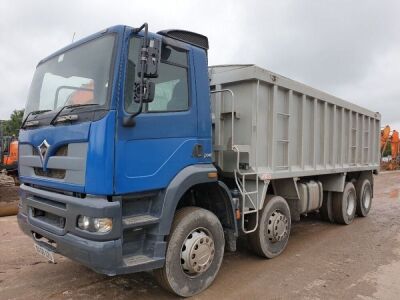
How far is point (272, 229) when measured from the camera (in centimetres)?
523

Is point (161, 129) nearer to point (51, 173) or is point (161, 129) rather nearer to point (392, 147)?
point (51, 173)

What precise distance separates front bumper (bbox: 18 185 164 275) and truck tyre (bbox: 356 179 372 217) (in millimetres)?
6413

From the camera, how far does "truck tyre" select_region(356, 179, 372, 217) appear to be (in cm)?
851

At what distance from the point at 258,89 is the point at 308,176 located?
2.36m

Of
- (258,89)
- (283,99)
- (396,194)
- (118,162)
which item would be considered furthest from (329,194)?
(396,194)

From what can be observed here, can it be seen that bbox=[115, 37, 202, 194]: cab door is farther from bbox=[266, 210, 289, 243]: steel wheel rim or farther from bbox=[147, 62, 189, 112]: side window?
bbox=[266, 210, 289, 243]: steel wheel rim

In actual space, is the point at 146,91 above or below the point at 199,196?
above

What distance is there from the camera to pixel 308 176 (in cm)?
650

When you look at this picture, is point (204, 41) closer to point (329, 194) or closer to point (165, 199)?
point (165, 199)

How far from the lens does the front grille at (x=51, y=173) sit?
3.51m

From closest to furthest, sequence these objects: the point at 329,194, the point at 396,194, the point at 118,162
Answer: the point at 118,162, the point at 329,194, the point at 396,194

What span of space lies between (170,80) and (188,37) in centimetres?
66

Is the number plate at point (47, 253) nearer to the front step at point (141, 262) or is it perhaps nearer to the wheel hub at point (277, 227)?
the front step at point (141, 262)

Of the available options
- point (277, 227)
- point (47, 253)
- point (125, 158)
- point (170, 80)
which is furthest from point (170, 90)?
point (277, 227)
